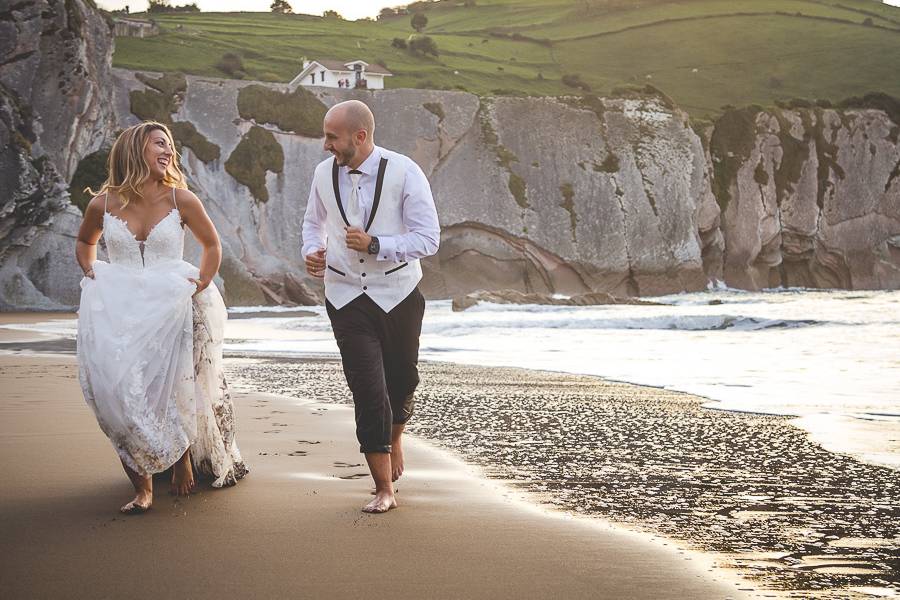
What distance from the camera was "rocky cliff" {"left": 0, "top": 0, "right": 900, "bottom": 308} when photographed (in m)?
37.5

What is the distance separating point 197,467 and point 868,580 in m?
3.15

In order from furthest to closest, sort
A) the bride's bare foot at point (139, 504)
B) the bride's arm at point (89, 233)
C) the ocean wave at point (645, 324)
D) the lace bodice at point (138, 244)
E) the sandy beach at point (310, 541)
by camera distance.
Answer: the ocean wave at point (645, 324) < the bride's arm at point (89, 233) < the lace bodice at point (138, 244) < the bride's bare foot at point (139, 504) < the sandy beach at point (310, 541)

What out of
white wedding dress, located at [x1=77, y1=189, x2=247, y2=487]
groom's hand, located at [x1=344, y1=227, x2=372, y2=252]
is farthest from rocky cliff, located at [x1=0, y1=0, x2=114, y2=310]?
groom's hand, located at [x1=344, y1=227, x2=372, y2=252]

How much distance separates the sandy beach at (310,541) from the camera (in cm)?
343

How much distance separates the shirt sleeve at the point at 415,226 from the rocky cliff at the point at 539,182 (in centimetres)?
2871

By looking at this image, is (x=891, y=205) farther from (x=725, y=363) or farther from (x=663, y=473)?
(x=663, y=473)

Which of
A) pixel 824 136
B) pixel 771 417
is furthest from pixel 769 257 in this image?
pixel 771 417

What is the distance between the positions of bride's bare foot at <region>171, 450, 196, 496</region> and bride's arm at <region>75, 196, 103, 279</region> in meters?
0.99

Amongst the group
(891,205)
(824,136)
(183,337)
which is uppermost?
(824,136)

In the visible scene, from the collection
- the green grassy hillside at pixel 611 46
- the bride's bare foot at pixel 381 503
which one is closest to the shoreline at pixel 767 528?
the bride's bare foot at pixel 381 503

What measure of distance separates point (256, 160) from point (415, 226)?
1618 inches

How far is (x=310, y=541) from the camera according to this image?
404cm

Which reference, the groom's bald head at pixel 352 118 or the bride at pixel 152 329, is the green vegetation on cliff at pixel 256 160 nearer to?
the bride at pixel 152 329

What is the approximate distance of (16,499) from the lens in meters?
4.73
